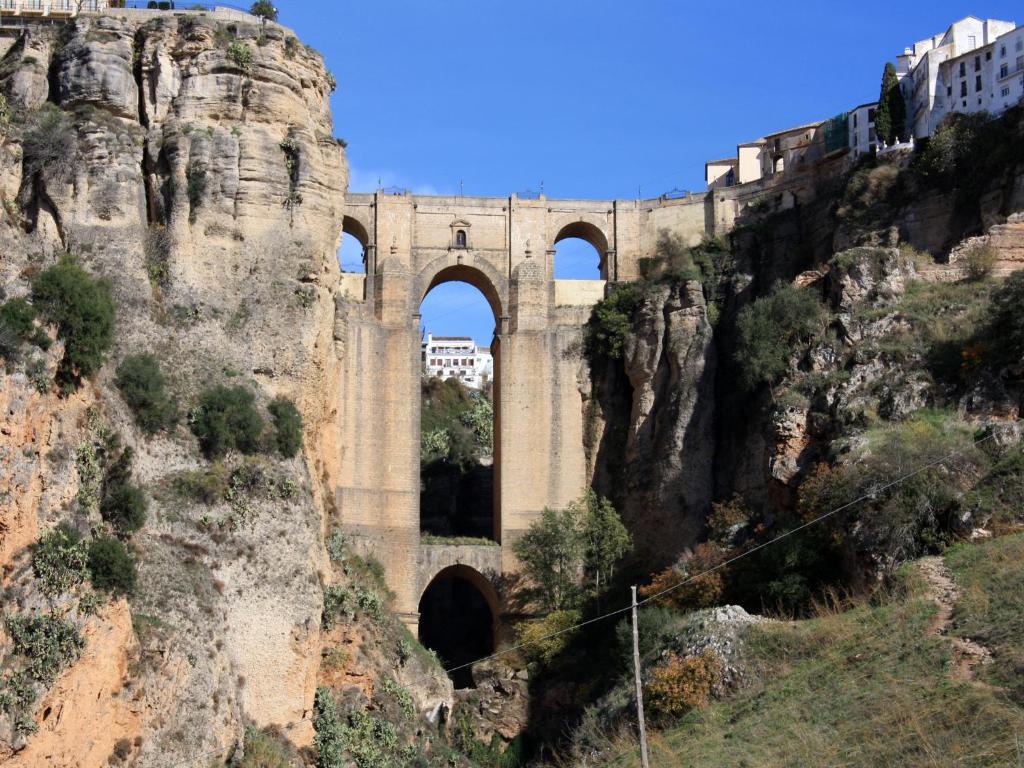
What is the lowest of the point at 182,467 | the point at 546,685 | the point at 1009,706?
the point at 546,685

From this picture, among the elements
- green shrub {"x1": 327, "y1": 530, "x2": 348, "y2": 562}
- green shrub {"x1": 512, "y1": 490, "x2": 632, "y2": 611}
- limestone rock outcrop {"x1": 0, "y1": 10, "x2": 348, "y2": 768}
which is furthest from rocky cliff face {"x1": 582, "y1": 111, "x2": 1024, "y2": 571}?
limestone rock outcrop {"x1": 0, "y1": 10, "x2": 348, "y2": 768}

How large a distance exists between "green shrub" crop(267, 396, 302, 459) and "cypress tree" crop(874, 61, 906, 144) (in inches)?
850

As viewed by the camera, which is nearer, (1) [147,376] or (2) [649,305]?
(1) [147,376]

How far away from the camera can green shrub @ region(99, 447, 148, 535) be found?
99.7ft

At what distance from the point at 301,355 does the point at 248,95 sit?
247 inches

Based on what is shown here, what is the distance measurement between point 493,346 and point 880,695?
89.7ft

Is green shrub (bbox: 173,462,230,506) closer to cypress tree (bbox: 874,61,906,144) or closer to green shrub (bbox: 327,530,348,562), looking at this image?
green shrub (bbox: 327,530,348,562)

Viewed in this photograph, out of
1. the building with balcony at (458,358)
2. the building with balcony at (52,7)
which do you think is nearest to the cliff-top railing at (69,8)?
the building with balcony at (52,7)

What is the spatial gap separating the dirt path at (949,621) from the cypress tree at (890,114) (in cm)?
2202

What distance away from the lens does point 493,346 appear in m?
52.1

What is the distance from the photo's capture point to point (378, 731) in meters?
37.6

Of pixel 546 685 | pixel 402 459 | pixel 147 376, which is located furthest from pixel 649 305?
pixel 147 376

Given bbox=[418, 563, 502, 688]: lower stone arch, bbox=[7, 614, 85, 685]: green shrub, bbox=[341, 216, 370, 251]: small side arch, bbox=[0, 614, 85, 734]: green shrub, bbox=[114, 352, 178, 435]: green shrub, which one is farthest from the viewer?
bbox=[418, 563, 502, 688]: lower stone arch

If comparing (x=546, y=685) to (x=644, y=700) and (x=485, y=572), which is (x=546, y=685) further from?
(x=644, y=700)
